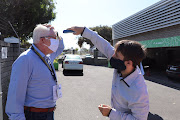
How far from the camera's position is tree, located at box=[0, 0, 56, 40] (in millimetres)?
14039

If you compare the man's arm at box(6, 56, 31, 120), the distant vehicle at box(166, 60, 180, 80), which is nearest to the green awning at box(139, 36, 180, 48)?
the distant vehicle at box(166, 60, 180, 80)

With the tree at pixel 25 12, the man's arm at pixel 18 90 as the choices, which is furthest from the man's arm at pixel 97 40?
the tree at pixel 25 12

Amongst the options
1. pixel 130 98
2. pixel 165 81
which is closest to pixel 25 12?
pixel 165 81

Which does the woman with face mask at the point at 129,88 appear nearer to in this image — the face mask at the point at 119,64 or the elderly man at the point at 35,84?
the face mask at the point at 119,64

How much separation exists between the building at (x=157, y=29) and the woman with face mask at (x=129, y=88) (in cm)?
929

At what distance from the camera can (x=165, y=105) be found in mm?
5020

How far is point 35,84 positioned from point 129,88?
42.9 inches

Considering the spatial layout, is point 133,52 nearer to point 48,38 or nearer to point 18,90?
point 48,38

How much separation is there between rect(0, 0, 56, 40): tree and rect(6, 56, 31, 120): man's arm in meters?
13.9

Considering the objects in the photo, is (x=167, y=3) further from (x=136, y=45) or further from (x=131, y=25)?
(x=136, y=45)

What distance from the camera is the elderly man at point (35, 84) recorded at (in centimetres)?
152

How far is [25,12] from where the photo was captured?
15.8 metres

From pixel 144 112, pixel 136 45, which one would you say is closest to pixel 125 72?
pixel 136 45

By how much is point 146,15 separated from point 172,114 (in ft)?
40.8
